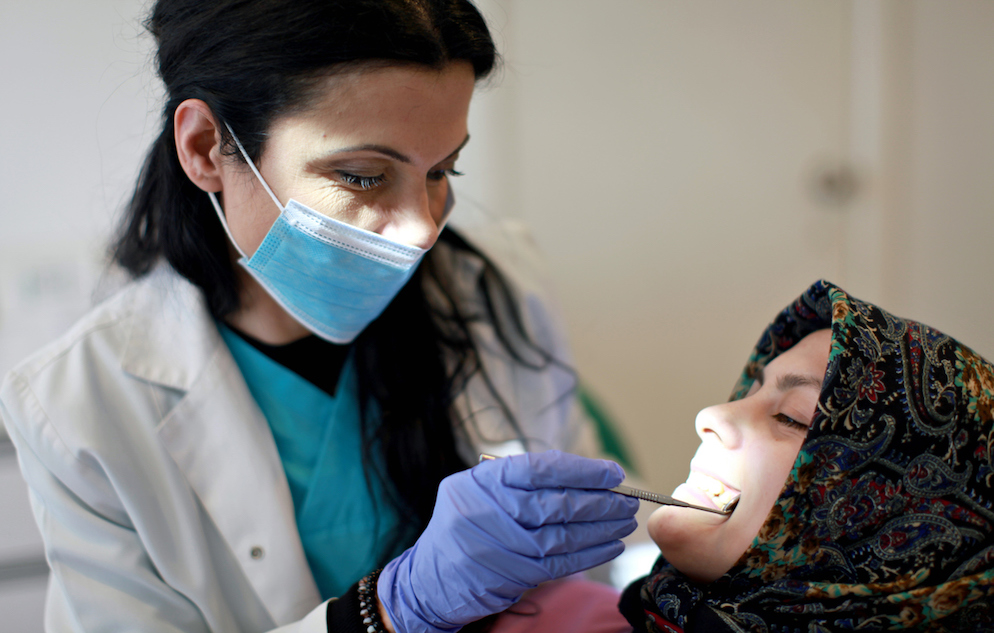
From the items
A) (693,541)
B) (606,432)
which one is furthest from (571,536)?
(606,432)

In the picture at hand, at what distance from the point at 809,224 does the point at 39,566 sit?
2.62 meters

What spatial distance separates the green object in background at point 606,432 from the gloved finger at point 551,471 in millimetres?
1003

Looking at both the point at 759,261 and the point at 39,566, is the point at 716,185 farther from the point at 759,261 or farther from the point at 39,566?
the point at 39,566

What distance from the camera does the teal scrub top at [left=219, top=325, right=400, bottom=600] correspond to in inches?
49.5

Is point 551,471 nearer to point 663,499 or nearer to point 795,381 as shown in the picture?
point 663,499

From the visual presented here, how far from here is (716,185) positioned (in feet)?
7.57

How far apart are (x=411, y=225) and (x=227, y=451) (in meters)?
0.55

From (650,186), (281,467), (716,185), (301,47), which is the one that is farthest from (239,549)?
(716,185)

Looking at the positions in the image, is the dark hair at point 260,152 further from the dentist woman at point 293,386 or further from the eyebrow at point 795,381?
the eyebrow at point 795,381

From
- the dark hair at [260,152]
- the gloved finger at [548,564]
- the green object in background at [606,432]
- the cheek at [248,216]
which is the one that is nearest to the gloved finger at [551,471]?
the gloved finger at [548,564]

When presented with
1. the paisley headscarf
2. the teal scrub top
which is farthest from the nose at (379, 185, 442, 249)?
the paisley headscarf

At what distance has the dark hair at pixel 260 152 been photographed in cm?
96

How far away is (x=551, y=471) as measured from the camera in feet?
2.90

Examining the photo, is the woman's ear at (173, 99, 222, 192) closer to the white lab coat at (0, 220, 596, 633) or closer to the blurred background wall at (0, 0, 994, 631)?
the white lab coat at (0, 220, 596, 633)
